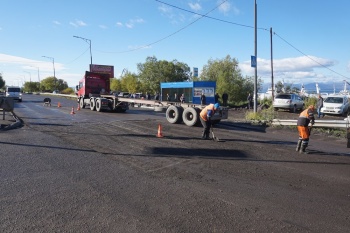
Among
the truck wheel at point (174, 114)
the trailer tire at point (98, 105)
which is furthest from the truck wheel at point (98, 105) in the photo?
the truck wheel at point (174, 114)

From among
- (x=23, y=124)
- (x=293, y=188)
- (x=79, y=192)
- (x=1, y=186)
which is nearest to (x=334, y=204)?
(x=293, y=188)

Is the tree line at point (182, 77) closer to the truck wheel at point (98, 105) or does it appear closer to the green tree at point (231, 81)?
the green tree at point (231, 81)

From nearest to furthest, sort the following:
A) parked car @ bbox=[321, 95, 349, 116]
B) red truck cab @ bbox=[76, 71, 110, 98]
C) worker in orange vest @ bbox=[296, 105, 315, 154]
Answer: worker in orange vest @ bbox=[296, 105, 315, 154] < parked car @ bbox=[321, 95, 349, 116] < red truck cab @ bbox=[76, 71, 110, 98]

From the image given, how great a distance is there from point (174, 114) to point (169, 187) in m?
10.9

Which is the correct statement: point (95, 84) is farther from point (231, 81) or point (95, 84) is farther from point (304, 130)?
point (231, 81)

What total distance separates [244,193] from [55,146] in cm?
634

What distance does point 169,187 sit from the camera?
19.3 feet

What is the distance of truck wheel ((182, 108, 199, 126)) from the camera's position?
50.6ft

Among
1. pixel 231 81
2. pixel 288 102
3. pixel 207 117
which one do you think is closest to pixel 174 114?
pixel 207 117

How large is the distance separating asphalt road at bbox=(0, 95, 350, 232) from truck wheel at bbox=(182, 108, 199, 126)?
494 cm

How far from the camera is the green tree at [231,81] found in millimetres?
46656

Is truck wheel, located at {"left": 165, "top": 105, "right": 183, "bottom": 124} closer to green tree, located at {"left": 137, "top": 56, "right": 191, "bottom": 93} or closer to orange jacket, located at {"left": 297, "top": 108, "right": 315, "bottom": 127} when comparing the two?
orange jacket, located at {"left": 297, "top": 108, "right": 315, "bottom": 127}

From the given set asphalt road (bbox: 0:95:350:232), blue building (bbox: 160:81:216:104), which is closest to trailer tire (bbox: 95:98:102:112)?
blue building (bbox: 160:81:216:104)

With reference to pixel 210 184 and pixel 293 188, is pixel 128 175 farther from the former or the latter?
pixel 293 188
